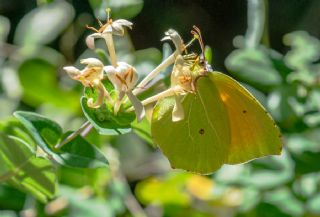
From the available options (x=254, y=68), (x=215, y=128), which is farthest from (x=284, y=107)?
(x=215, y=128)

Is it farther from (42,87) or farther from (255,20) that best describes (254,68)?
(42,87)

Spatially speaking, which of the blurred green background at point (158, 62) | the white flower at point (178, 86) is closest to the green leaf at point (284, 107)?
the blurred green background at point (158, 62)

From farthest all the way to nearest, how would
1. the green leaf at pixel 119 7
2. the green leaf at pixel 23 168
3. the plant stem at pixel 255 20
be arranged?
the plant stem at pixel 255 20 → the green leaf at pixel 119 7 → the green leaf at pixel 23 168

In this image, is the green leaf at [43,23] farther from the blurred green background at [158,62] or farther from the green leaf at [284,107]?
the green leaf at [284,107]

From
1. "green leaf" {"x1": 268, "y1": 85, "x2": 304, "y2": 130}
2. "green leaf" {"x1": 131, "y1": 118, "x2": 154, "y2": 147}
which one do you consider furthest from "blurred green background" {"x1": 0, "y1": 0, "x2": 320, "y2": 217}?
"green leaf" {"x1": 131, "y1": 118, "x2": 154, "y2": 147}

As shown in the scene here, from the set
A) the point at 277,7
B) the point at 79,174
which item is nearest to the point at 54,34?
the point at 79,174

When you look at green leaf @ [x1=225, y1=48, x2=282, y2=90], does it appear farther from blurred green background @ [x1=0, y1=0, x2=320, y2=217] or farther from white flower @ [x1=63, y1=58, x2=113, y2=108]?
white flower @ [x1=63, y1=58, x2=113, y2=108]
